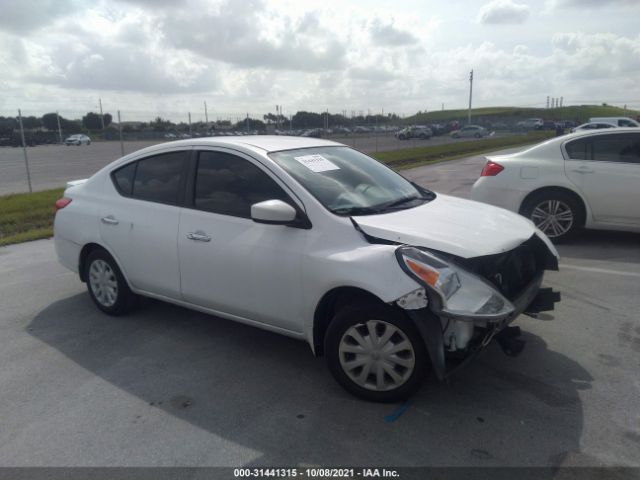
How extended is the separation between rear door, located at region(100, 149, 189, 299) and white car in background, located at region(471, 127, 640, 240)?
4727 millimetres

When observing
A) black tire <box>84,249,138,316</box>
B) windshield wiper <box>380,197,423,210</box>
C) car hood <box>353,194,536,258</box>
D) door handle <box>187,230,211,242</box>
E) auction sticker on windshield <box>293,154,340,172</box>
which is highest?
auction sticker on windshield <box>293,154,340,172</box>

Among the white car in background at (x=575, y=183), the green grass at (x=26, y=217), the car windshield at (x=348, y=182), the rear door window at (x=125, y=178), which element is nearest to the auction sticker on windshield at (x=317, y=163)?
the car windshield at (x=348, y=182)

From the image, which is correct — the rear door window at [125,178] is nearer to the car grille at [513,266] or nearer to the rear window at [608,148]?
the car grille at [513,266]

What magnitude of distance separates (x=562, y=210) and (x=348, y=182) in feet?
14.1

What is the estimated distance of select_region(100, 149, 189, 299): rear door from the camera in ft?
14.6

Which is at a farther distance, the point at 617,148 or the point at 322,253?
the point at 617,148

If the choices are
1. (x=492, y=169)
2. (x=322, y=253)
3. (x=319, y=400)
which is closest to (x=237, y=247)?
(x=322, y=253)

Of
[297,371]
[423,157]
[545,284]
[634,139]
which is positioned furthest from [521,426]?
[423,157]

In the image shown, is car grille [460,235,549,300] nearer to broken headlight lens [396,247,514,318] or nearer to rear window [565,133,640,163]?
broken headlight lens [396,247,514,318]

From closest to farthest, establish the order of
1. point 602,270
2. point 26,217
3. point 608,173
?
point 602,270
point 608,173
point 26,217

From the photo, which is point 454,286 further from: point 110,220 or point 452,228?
point 110,220

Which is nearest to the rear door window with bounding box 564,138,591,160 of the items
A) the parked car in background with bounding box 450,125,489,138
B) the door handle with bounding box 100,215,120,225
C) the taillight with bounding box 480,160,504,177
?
the taillight with bounding box 480,160,504,177

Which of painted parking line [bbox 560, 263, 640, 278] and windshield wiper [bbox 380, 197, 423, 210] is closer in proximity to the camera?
windshield wiper [bbox 380, 197, 423, 210]

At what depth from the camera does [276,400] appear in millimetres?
3521
